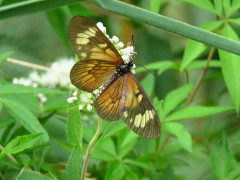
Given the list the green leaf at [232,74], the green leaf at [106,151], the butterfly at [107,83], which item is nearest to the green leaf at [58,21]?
the green leaf at [106,151]

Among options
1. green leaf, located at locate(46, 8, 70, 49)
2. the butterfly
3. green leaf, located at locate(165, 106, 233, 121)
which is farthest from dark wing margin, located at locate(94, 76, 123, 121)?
green leaf, located at locate(46, 8, 70, 49)

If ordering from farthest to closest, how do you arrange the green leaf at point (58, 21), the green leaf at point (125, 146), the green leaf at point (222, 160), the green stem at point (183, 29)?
the green leaf at point (58, 21)
the green leaf at point (125, 146)
the green leaf at point (222, 160)
the green stem at point (183, 29)

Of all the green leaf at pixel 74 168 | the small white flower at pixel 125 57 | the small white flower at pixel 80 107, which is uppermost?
the small white flower at pixel 125 57

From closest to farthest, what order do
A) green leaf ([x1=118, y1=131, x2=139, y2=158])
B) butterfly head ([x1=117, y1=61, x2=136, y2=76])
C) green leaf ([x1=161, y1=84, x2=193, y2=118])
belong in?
butterfly head ([x1=117, y1=61, x2=136, y2=76]) < green leaf ([x1=118, y1=131, x2=139, y2=158]) < green leaf ([x1=161, y1=84, x2=193, y2=118])

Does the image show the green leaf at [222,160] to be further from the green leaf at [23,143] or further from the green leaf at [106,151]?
the green leaf at [23,143]

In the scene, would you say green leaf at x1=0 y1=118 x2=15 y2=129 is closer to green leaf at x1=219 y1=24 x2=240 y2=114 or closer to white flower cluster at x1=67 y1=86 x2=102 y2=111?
white flower cluster at x1=67 y1=86 x2=102 y2=111

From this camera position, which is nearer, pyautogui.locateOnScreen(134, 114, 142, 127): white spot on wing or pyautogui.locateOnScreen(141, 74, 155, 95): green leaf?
pyautogui.locateOnScreen(134, 114, 142, 127): white spot on wing

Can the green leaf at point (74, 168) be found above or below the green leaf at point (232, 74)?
below

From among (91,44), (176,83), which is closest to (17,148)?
(91,44)
